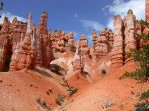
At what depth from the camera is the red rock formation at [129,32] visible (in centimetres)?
5304

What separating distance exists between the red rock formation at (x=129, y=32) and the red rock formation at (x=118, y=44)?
96 cm

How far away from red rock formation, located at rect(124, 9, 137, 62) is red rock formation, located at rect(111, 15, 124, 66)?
3.16ft

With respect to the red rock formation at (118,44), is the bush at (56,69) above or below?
below

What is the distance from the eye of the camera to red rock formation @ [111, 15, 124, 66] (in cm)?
5516

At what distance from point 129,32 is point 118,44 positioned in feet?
8.50

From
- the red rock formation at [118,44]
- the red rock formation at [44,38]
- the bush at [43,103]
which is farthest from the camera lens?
the red rock formation at [44,38]

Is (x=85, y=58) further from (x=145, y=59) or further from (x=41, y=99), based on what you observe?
(x=145, y=59)

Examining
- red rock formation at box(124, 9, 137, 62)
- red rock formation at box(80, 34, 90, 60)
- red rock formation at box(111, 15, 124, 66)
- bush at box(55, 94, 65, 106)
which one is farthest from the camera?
red rock formation at box(80, 34, 90, 60)

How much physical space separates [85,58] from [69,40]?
36.1 feet

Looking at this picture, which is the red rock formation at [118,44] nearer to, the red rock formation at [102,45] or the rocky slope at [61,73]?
the rocky slope at [61,73]

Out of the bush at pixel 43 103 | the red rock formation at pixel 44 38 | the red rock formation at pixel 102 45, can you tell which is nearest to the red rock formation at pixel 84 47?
the red rock formation at pixel 102 45

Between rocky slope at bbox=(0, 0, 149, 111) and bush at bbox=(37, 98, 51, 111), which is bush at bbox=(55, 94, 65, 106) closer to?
rocky slope at bbox=(0, 0, 149, 111)

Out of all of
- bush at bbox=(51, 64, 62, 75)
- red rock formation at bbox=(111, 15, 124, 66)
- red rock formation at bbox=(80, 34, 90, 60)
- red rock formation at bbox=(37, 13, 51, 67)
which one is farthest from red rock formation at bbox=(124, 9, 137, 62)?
red rock formation at bbox=(80, 34, 90, 60)

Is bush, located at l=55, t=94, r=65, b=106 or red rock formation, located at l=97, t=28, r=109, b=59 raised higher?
red rock formation, located at l=97, t=28, r=109, b=59
